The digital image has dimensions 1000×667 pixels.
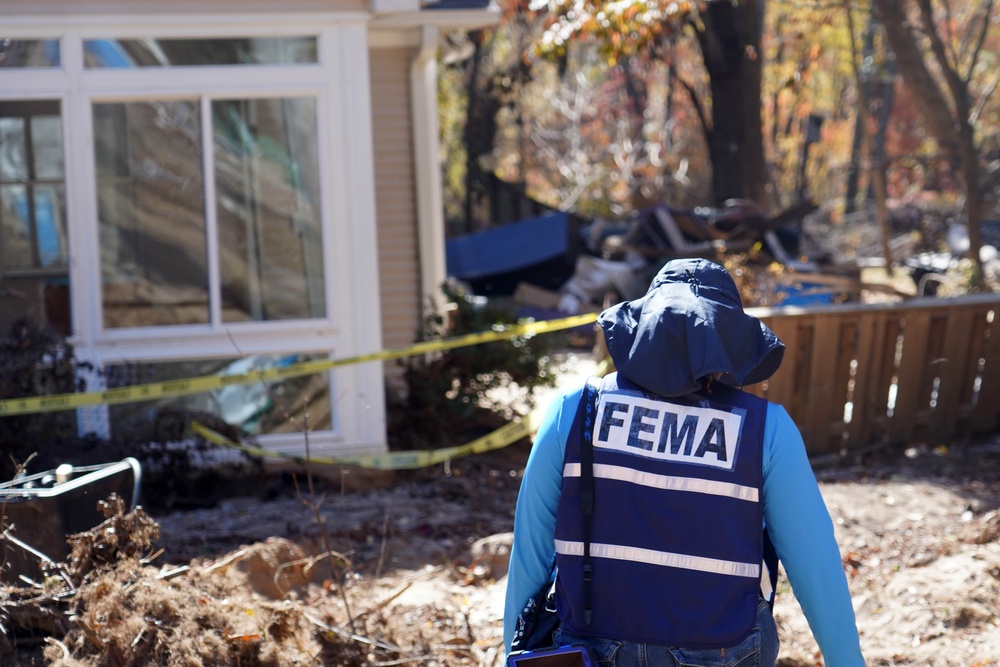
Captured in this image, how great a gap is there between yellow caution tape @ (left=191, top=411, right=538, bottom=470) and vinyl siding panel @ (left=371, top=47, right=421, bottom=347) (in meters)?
1.83

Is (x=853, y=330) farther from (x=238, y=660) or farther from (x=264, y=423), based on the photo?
(x=238, y=660)

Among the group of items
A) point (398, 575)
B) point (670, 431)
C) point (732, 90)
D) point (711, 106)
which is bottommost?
point (398, 575)

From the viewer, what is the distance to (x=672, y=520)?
2.38 m

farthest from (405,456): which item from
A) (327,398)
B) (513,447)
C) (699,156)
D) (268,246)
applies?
(699,156)

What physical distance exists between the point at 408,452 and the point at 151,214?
2.41m

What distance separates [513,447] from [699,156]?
24.0m

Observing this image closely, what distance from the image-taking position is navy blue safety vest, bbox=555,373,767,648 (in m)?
2.37

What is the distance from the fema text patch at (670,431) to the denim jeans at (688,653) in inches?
16.6

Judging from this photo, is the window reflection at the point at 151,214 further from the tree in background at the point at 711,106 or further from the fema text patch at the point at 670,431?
the fema text patch at the point at 670,431

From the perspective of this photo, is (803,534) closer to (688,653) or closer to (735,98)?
(688,653)

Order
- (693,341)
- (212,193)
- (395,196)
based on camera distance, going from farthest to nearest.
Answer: (395,196) → (212,193) → (693,341)

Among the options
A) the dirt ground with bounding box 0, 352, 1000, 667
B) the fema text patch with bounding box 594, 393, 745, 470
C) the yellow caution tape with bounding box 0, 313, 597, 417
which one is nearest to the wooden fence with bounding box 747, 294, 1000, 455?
the dirt ground with bounding box 0, 352, 1000, 667

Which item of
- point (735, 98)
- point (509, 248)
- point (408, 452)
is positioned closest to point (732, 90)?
point (735, 98)

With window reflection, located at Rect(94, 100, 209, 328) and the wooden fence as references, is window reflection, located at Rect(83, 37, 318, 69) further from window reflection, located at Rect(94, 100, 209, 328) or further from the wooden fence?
the wooden fence
